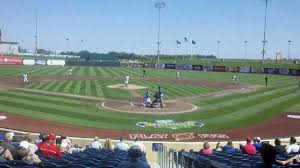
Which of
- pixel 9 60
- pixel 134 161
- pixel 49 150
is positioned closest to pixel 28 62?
pixel 9 60

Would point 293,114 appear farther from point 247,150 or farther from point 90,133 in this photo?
point 247,150

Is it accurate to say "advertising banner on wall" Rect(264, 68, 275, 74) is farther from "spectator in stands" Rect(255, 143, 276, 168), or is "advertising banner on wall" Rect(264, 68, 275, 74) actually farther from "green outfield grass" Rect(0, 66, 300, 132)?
"spectator in stands" Rect(255, 143, 276, 168)

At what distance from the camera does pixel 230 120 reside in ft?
108

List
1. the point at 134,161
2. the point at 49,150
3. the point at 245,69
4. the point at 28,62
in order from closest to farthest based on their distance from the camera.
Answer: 1. the point at 134,161
2. the point at 49,150
3. the point at 245,69
4. the point at 28,62

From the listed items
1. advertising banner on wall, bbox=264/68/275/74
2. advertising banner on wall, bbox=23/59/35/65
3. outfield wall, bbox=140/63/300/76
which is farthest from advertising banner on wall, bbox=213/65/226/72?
advertising banner on wall, bbox=23/59/35/65

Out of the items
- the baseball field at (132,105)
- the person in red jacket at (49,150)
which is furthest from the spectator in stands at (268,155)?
the baseball field at (132,105)

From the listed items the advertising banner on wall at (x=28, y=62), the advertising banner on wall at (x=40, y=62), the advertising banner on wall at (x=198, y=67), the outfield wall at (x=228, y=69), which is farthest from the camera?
the advertising banner on wall at (x=198, y=67)

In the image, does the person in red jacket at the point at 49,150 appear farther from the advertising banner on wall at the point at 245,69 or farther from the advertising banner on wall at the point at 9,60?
the advertising banner on wall at the point at 9,60

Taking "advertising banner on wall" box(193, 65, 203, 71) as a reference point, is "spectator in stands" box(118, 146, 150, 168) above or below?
below

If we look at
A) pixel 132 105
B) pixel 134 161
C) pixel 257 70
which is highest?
pixel 257 70

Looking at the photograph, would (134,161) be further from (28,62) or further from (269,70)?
(28,62)

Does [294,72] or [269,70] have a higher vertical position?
[269,70]

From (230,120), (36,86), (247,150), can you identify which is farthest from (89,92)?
(247,150)

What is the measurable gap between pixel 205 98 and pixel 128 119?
1579 centimetres
